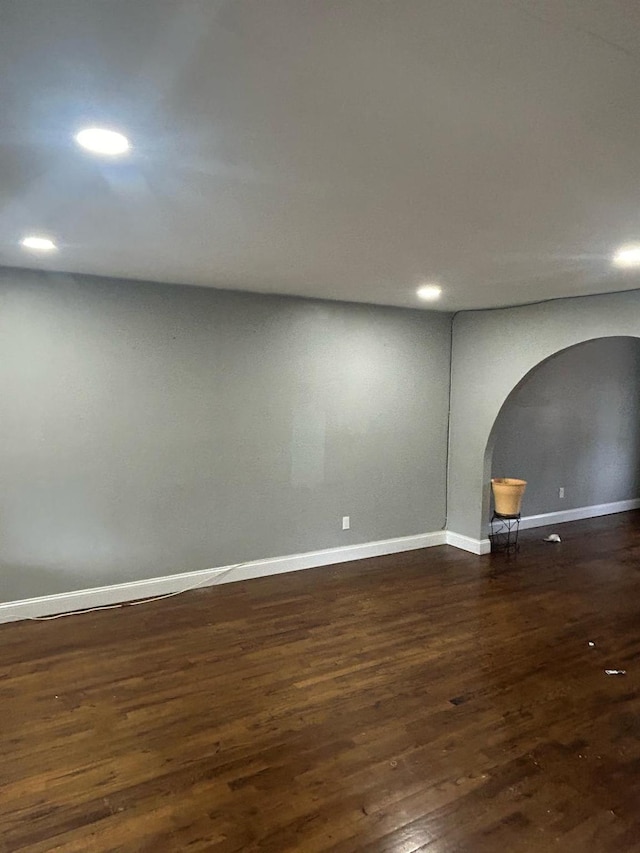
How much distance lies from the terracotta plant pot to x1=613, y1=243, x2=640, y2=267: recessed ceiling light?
261 centimetres

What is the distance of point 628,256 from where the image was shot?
300cm

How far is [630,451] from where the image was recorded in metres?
7.21

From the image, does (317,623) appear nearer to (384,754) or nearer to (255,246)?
(384,754)

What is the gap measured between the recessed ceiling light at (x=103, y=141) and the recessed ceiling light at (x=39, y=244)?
4.38ft

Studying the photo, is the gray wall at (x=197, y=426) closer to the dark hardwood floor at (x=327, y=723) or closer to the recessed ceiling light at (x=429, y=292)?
the dark hardwood floor at (x=327, y=723)

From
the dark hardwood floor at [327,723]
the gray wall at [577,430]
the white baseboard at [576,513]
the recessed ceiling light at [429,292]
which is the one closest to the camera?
the dark hardwood floor at [327,723]

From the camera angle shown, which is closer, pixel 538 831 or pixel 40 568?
pixel 538 831

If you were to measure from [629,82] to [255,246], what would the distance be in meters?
1.90

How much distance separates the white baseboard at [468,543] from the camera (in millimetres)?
5414

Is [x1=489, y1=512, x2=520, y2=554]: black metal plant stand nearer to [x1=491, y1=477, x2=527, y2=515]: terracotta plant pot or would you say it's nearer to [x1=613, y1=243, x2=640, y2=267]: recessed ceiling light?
[x1=491, y1=477, x2=527, y2=515]: terracotta plant pot

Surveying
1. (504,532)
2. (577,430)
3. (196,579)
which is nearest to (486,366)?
(504,532)

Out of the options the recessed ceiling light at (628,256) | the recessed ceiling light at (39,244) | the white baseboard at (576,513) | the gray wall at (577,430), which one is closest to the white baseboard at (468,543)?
the gray wall at (577,430)

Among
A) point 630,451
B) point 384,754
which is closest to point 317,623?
point 384,754

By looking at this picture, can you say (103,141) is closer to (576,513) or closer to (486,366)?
(486,366)
